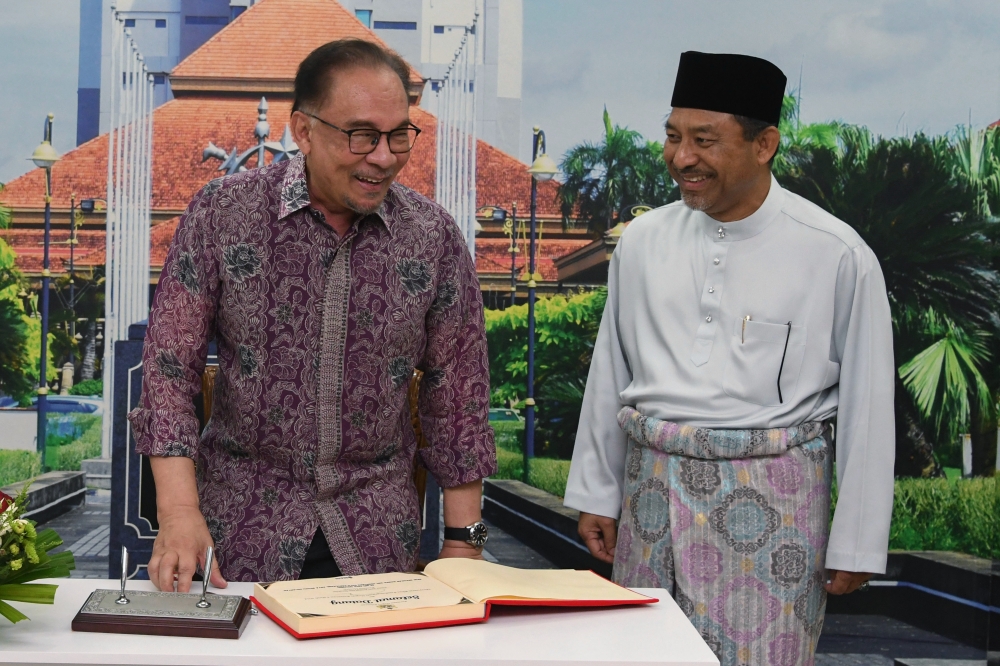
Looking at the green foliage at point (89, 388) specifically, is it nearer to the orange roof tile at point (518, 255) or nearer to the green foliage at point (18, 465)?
the green foliage at point (18, 465)

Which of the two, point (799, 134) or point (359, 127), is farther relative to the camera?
point (799, 134)

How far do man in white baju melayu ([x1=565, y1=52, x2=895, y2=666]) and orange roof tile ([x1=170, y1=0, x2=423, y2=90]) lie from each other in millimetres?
1972

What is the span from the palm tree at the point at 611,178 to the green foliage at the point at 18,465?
6.91ft

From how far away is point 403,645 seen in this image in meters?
1.41

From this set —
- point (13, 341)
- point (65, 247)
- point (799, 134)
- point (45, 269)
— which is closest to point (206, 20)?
point (65, 247)

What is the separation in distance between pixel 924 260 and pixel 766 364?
2179 mm

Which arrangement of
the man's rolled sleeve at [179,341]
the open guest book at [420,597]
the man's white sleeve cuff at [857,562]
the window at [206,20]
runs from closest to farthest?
the open guest book at [420,597]
the man's rolled sleeve at [179,341]
the man's white sleeve cuff at [857,562]
the window at [206,20]

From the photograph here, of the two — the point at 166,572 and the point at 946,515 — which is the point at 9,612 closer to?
the point at 166,572

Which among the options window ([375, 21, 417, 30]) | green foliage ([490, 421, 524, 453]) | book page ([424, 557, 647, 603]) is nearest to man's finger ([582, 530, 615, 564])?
book page ([424, 557, 647, 603])

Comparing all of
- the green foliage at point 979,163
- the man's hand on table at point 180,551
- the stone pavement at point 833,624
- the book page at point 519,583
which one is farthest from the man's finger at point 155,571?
the green foliage at point 979,163

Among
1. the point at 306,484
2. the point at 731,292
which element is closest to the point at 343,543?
the point at 306,484

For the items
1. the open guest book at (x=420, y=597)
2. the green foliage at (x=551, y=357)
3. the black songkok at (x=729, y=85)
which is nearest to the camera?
the open guest book at (x=420, y=597)

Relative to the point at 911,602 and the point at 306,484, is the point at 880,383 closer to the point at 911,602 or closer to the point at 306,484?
the point at 306,484

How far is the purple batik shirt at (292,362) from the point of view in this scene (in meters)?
1.91
